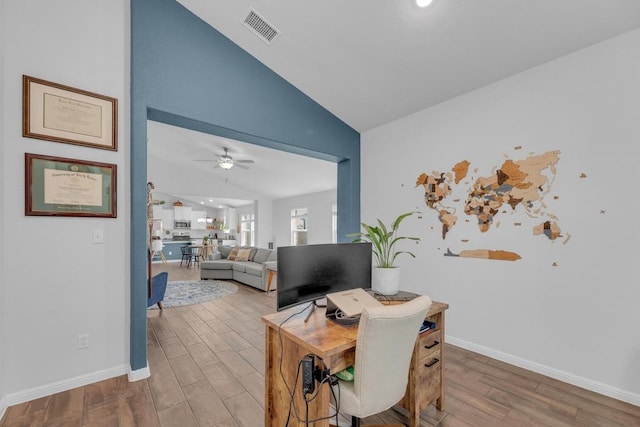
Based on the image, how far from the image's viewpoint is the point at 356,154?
4.12 m

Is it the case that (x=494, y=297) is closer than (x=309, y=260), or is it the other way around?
(x=309, y=260)

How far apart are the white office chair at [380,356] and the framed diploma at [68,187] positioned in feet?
7.63

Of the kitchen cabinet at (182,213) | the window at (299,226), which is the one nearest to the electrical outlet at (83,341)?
the window at (299,226)

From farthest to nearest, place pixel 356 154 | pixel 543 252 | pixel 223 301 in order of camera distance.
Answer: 1. pixel 223 301
2. pixel 356 154
3. pixel 543 252

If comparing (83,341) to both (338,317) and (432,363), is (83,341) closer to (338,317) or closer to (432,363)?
(338,317)

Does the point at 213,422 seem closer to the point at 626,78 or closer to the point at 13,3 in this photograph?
the point at 13,3

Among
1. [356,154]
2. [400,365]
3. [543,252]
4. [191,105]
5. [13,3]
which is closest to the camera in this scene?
[400,365]

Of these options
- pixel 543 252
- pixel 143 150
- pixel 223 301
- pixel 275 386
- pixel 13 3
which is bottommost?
pixel 223 301

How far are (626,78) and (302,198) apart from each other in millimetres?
7533

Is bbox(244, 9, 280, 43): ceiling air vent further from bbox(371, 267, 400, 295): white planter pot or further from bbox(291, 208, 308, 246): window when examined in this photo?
bbox(291, 208, 308, 246): window

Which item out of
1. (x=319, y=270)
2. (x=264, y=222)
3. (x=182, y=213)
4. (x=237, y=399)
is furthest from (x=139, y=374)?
(x=182, y=213)

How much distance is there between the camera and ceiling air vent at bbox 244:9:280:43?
2646 millimetres

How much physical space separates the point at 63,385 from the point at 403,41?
13.1ft

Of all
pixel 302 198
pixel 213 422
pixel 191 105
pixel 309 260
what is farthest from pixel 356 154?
pixel 302 198
